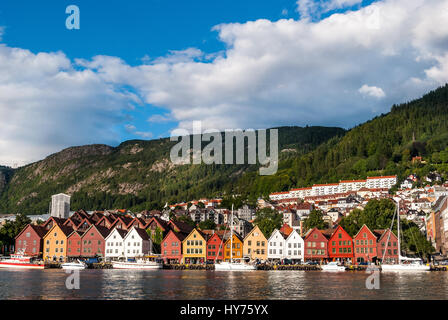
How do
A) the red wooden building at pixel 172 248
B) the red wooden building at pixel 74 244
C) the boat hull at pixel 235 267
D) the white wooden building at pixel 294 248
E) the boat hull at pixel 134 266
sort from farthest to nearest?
the red wooden building at pixel 74 244 < the red wooden building at pixel 172 248 < the white wooden building at pixel 294 248 < the boat hull at pixel 134 266 < the boat hull at pixel 235 267

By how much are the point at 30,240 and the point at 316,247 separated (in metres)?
73.4

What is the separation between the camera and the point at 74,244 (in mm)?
125125

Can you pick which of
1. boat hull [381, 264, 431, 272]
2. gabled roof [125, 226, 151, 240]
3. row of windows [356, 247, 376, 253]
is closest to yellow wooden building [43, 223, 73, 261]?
gabled roof [125, 226, 151, 240]

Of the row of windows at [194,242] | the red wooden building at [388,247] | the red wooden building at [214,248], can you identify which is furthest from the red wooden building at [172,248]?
the red wooden building at [388,247]

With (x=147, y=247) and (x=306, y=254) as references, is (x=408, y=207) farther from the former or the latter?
(x=147, y=247)

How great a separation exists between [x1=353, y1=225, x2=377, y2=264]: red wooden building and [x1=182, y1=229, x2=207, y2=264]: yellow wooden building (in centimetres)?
3601

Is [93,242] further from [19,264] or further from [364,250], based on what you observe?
[364,250]

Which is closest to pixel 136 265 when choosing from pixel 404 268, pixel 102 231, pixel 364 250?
pixel 102 231

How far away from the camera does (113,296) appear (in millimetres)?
46688

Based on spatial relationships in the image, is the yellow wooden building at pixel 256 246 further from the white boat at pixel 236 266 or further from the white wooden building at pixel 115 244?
the white wooden building at pixel 115 244

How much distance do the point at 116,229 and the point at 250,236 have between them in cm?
3422

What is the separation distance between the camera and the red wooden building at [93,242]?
405ft

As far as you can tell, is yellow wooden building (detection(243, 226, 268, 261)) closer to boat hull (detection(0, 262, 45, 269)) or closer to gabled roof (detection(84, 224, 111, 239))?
gabled roof (detection(84, 224, 111, 239))

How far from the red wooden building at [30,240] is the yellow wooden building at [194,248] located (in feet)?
126
